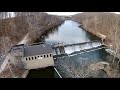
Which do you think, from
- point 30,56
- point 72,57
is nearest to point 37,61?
point 30,56

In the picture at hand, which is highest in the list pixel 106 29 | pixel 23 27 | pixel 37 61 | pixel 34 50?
pixel 23 27

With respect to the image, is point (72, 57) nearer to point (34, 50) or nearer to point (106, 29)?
point (34, 50)

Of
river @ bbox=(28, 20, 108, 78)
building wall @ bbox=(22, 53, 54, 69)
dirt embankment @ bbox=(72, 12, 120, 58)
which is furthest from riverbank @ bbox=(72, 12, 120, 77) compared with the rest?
building wall @ bbox=(22, 53, 54, 69)
